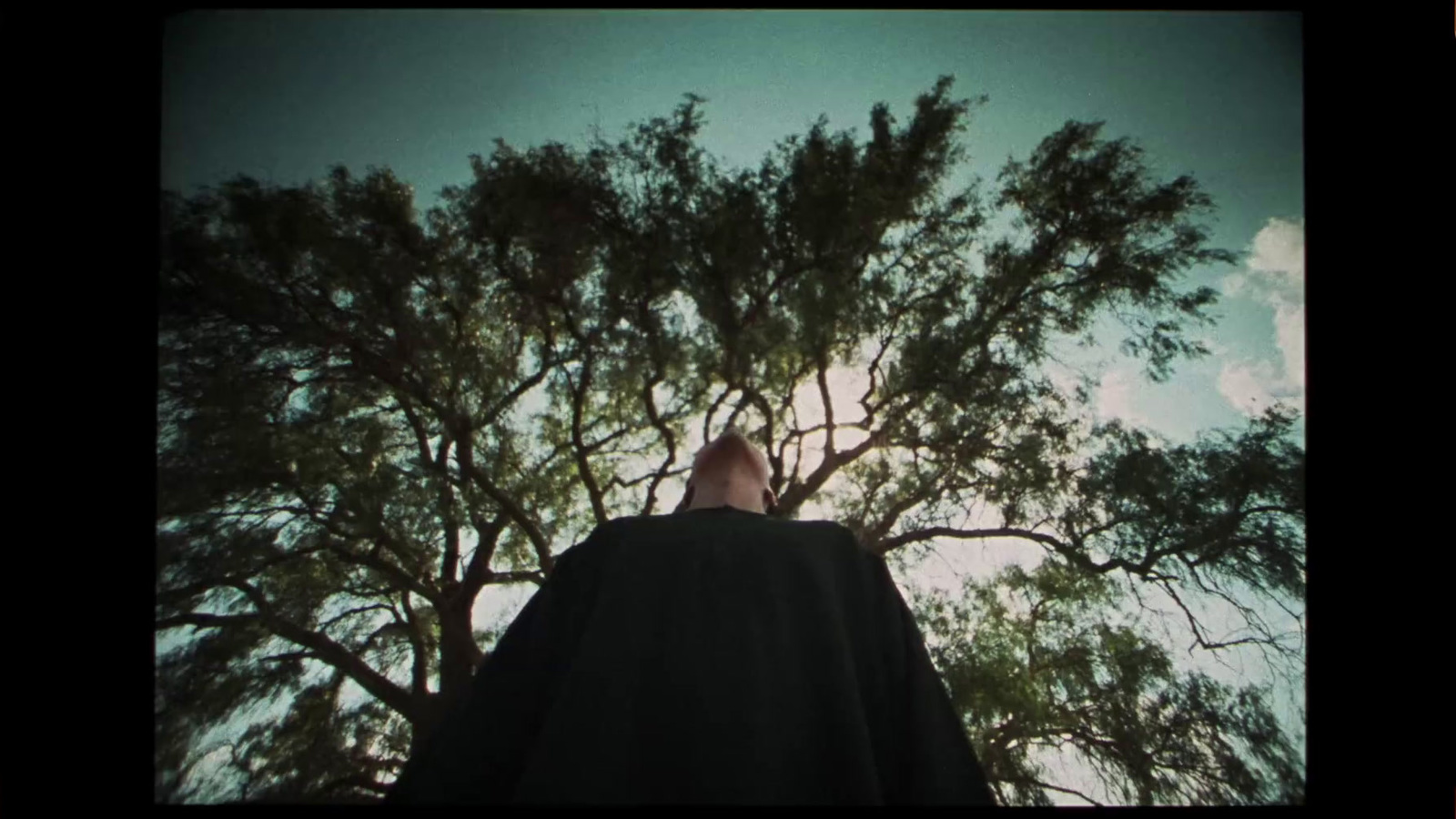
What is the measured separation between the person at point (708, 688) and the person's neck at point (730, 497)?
9 cm

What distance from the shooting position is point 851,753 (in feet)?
5.80

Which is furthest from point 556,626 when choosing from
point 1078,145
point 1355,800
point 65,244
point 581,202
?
point 1078,145

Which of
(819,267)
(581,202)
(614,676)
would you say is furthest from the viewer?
(819,267)

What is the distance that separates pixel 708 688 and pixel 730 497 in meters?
0.62

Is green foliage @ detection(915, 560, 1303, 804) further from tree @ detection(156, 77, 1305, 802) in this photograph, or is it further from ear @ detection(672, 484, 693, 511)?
ear @ detection(672, 484, 693, 511)

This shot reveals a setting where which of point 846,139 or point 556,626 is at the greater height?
point 846,139

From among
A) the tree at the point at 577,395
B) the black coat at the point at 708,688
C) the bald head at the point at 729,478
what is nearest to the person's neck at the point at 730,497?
the bald head at the point at 729,478

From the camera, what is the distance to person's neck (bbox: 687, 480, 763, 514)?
235 cm

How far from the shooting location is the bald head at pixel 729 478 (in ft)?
7.75

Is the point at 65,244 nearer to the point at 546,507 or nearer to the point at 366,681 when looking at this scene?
the point at 546,507

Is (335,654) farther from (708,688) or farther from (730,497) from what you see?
(708,688)

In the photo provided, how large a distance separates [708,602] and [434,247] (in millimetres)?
3785

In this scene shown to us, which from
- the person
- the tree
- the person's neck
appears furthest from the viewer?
the tree

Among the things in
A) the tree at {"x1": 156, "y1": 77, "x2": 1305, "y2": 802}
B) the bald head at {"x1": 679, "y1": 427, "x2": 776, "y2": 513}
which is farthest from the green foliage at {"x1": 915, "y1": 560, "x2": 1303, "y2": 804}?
the bald head at {"x1": 679, "y1": 427, "x2": 776, "y2": 513}
